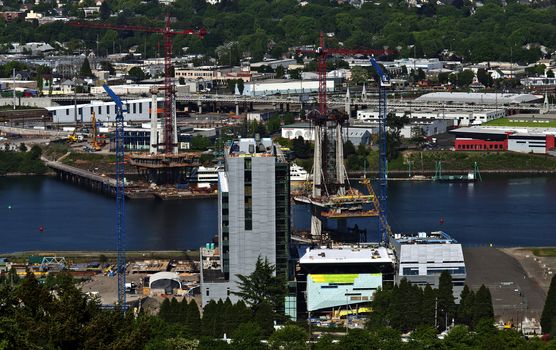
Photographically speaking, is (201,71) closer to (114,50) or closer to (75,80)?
(75,80)

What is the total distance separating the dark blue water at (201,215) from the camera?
54.1 ft

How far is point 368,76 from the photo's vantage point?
3312 centimetres

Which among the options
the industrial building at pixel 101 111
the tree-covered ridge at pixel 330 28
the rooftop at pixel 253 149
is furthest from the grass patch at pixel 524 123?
the rooftop at pixel 253 149

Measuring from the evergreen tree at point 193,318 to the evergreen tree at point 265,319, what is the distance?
398 mm

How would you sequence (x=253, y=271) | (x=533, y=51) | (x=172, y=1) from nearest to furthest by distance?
1. (x=253, y=271)
2. (x=533, y=51)
3. (x=172, y=1)

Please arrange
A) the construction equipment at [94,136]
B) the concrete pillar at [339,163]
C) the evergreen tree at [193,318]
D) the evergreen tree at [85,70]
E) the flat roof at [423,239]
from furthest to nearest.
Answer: the evergreen tree at [85,70]
the construction equipment at [94,136]
the concrete pillar at [339,163]
the flat roof at [423,239]
the evergreen tree at [193,318]

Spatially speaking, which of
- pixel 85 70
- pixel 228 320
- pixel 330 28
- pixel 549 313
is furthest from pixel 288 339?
pixel 330 28

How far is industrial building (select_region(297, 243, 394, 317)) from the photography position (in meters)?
12.8

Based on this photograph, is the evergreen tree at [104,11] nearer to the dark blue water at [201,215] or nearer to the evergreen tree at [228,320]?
the dark blue water at [201,215]

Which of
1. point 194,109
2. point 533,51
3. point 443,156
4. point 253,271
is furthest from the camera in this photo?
point 533,51

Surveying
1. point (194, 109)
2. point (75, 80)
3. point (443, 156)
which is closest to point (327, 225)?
point (443, 156)

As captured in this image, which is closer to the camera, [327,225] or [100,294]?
[100,294]

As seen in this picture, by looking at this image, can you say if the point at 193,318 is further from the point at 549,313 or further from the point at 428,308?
the point at 549,313

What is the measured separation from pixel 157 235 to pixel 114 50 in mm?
23264
